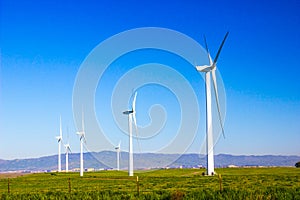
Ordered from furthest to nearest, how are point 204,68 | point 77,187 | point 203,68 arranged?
point 203,68
point 204,68
point 77,187

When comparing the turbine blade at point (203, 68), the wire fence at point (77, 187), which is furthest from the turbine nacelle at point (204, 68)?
the wire fence at point (77, 187)

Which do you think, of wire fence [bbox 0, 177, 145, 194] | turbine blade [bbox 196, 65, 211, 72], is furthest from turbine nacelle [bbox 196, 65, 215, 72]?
wire fence [bbox 0, 177, 145, 194]

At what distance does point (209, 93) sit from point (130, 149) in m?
27.6

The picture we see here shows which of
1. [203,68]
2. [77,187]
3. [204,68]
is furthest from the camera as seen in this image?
[203,68]

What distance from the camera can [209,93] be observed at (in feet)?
287

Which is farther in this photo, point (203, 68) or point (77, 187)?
point (203, 68)

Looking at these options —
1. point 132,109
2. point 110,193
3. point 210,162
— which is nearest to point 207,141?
point 210,162

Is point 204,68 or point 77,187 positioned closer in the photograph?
point 77,187

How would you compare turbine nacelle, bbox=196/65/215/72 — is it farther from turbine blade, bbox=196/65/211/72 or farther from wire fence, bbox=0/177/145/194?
wire fence, bbox=0/177/145/194

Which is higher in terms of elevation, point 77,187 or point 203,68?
point 203,68

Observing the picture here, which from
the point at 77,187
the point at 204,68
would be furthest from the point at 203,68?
the point at 77,187

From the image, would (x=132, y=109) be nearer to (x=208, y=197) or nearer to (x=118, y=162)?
(x=118, y=162)

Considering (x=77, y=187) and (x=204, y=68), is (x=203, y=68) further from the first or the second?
(x=77, y=187)

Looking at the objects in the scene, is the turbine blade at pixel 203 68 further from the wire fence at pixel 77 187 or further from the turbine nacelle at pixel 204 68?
the wire fence at pixel 77 187
